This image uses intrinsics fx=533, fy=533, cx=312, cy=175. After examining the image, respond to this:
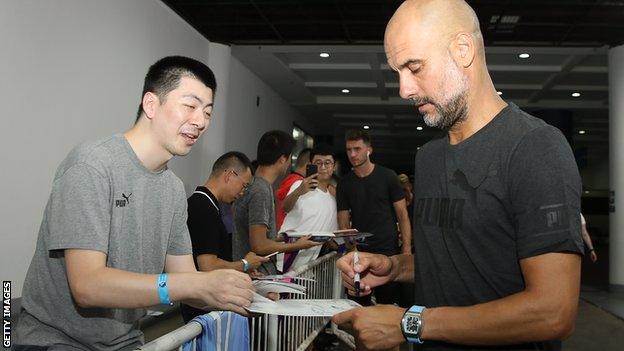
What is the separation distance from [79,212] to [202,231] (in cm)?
155

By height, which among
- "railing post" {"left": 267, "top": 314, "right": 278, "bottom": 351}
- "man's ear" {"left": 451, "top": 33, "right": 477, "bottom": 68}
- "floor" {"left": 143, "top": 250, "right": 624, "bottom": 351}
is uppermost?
"man's ear" {"left": 451, "top": 33, "right": 477, "bottom": 68}

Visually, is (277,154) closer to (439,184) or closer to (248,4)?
(439,184)

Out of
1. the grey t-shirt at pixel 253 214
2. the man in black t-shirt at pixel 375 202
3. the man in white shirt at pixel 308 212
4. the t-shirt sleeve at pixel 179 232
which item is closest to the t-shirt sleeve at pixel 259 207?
the grey t-shirt at pixel 253 214

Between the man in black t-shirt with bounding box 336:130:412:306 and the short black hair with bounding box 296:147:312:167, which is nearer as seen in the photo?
the man in black t-shirt with bounding box 336:130:412:306

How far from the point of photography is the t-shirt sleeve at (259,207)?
3807 mm

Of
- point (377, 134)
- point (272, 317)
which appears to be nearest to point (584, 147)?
point (377, 134)

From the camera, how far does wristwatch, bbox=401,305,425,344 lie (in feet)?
4.37

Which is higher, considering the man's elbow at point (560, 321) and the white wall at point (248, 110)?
the white wall at point (248, 110)

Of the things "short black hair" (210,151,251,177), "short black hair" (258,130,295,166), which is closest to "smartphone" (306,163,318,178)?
"short black hair" (258,130,295,166)

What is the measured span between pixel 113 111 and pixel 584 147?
19901 mm

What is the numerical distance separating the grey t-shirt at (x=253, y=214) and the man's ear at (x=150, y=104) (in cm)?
200

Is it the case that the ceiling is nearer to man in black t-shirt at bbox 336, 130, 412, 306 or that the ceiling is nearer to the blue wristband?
man in black t-shirt at bbox 336, 130, 412, 306

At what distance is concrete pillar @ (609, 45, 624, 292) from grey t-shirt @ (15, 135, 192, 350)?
28.7 ft

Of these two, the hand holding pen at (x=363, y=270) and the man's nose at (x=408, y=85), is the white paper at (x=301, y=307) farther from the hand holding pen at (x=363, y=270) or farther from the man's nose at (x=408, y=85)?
the man's nose at (x=408, y=85)
